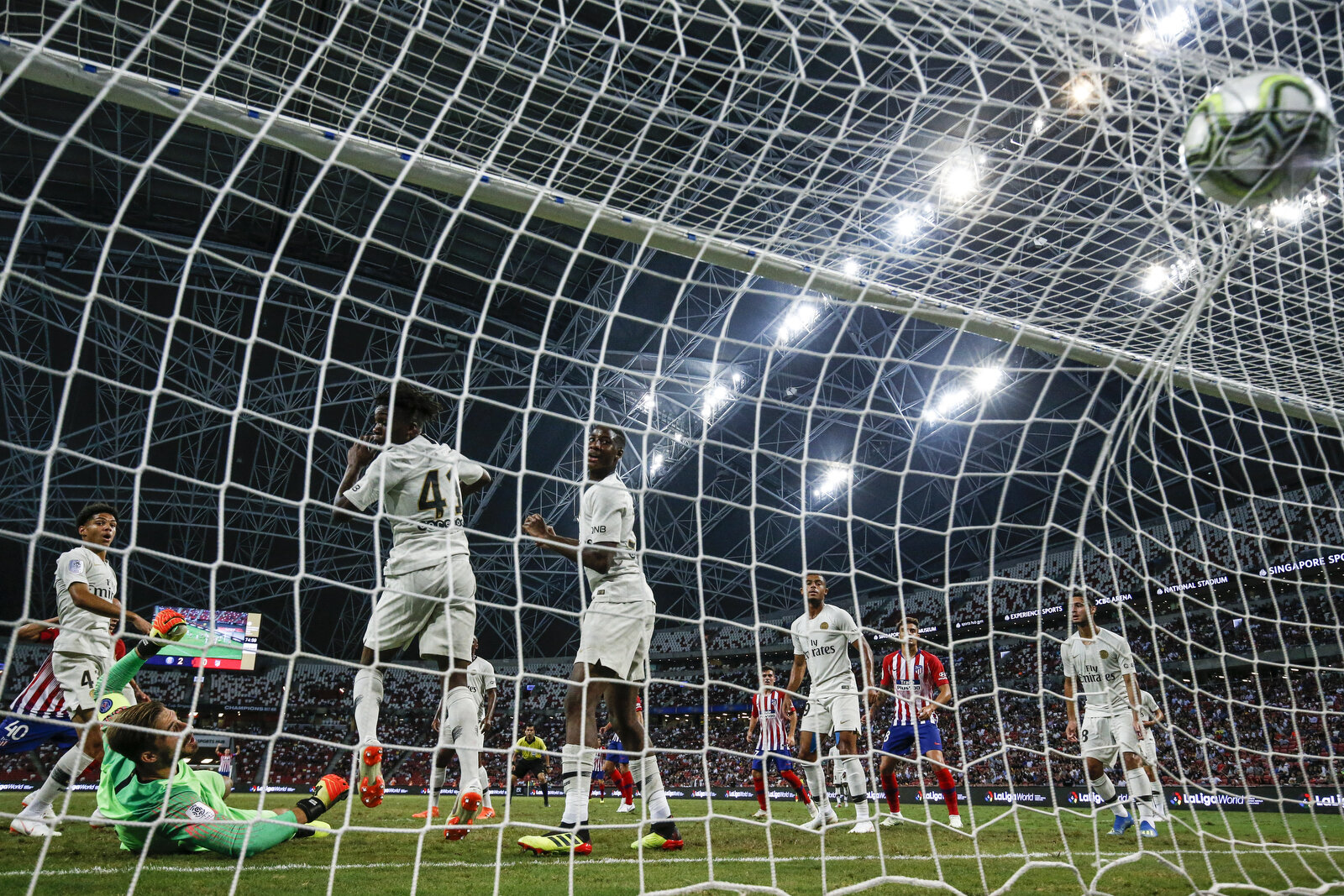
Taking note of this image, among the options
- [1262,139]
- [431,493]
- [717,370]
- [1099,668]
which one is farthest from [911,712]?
[717,370]

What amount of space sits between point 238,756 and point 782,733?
2526 centimetres

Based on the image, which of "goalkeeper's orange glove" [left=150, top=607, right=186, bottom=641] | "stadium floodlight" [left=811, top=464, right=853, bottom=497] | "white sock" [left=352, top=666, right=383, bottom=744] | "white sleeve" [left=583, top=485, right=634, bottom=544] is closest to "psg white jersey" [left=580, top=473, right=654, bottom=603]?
"white sleeve" [left=583, top=485, right=634, bottom=544]

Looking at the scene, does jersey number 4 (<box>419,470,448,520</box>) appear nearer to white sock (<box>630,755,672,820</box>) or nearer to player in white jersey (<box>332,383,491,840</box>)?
player in white jersey (<box>332,383,491,840</box>)

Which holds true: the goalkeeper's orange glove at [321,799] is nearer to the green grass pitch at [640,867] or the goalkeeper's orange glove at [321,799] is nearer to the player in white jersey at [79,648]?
the green grass pitch at [640,867]

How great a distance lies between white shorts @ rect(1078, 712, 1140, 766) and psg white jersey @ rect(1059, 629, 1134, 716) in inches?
2.3

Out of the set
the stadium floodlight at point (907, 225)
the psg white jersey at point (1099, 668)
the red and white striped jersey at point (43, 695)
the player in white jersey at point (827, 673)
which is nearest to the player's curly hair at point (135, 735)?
the red and white striped jersey at point (43, 695)

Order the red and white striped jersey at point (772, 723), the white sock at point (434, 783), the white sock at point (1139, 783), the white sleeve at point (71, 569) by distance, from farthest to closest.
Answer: the red and white striped jersey at point (772, 723) < the white sock at point (1139, 783) < the white sleeve at point (71, 569) < the white sock at point (434, 783)

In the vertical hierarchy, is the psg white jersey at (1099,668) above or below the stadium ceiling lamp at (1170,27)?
below

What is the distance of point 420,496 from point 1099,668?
5.04m

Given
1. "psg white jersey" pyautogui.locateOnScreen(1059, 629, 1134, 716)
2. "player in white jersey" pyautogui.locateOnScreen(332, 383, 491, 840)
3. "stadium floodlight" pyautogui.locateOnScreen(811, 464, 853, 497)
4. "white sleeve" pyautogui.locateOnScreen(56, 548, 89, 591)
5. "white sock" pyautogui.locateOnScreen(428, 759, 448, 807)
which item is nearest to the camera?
"white sock" pyautogui.locateOnScreen(428, 759, 448, 807)

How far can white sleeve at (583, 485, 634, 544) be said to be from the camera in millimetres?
3760

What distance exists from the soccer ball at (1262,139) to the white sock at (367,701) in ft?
11.3

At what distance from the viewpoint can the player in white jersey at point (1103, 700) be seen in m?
5.51

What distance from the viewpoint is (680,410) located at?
18.5 m
